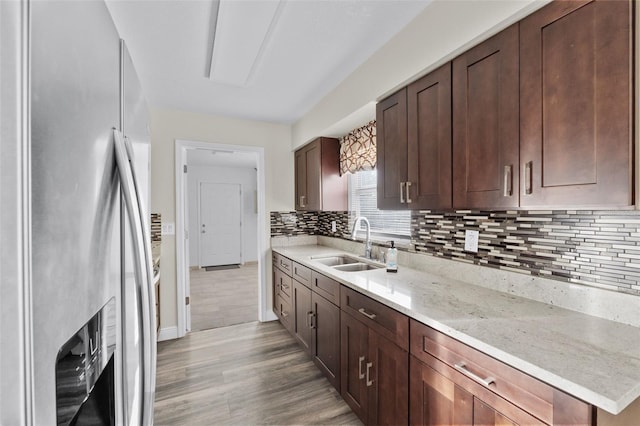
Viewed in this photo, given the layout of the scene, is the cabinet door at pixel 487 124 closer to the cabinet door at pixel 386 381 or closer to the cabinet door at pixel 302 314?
the cabinet door at pixel 386 381

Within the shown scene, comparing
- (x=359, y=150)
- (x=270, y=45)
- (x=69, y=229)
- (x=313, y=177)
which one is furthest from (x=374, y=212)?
(x=69, y=229)

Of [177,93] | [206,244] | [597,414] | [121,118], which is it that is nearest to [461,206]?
[597,414]

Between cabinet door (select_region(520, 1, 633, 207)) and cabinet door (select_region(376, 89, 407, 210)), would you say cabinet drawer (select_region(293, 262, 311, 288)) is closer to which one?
cabinet door (select_region(376, 89, 407, 210))

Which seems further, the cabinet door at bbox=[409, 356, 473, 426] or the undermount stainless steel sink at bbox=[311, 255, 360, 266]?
the undermount stainless steel sink at bbox=[311, 255, 360, 266]

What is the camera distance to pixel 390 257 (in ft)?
6.97

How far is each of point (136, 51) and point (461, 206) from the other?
2336 mm

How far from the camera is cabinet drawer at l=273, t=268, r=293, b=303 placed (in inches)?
118

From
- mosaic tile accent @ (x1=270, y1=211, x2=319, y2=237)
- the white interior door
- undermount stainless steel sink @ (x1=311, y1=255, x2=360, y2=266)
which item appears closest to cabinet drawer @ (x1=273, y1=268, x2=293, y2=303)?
undermount stainless steel sink @ (x1=311, y1=255, x2=360, y2=266)

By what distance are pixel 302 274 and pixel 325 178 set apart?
1.08m

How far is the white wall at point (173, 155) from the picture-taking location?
309 centimetres

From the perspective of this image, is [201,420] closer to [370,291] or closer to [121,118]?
[370,291]

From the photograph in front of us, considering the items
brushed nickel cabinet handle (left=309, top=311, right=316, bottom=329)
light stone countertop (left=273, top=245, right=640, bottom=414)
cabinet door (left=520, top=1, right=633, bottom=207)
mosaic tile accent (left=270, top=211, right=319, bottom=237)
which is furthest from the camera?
mosaic tile accent (left=270, top=211, right=319, bottom=237)

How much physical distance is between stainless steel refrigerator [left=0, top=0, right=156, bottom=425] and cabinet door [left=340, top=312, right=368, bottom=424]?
130 cm

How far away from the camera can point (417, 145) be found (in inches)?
69.4
